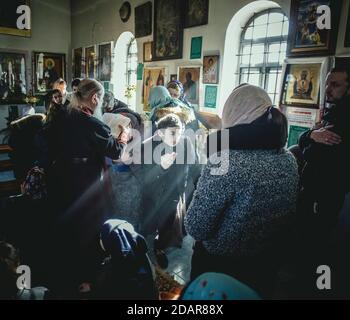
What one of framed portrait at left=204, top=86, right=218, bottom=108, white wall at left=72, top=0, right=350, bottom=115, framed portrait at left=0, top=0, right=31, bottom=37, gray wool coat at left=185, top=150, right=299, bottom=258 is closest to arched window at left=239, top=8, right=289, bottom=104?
white wall at left=72, top=0, right=350, bottom=115

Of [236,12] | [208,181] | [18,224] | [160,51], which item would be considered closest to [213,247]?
[208,181]

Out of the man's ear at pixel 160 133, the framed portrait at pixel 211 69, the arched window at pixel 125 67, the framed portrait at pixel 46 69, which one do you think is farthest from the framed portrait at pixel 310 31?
the framed portrait at pixel 46 69

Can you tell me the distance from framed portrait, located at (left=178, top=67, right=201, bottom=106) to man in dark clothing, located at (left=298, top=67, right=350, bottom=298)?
3.23m

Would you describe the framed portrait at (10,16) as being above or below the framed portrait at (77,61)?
above

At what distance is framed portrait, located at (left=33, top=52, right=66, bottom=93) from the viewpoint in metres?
9.70

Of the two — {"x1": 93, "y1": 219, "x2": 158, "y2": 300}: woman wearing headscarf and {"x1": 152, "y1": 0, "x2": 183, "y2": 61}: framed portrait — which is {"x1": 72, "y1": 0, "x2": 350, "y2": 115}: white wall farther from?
{"x1": 93, "y1": 219, "x2": 158, "y2": 300}: woman wearing headscarf

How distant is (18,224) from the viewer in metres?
2.21

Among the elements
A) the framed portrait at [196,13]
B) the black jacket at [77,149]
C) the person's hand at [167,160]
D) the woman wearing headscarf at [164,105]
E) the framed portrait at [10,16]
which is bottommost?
the person's hand at [167,160]

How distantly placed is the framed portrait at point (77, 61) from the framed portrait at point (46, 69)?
0.45 metres

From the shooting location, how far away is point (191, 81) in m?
5.65

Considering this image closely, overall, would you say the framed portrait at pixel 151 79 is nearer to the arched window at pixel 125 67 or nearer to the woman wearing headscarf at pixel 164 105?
the arched window at pixel 125 67

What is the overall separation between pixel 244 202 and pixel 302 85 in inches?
117

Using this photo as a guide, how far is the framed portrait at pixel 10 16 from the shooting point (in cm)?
884

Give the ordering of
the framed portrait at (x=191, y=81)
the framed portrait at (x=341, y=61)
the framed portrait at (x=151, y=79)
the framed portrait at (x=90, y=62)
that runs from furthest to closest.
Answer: the framed portrait at (x=90, y=62), the framed portrait at (x=151, y=79), the framed portrait at (x=191, y=81), the framed portrait at (x=341, y=61)
